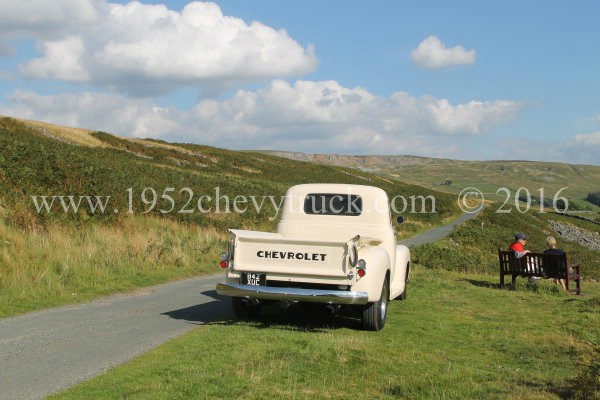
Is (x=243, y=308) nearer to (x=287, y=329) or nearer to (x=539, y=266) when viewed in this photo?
(x=287, y=329)

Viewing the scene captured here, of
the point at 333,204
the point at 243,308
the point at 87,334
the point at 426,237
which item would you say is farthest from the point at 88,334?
the point at 426,237

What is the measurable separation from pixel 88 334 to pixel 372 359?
388cm

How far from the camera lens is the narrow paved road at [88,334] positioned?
20.0 feet

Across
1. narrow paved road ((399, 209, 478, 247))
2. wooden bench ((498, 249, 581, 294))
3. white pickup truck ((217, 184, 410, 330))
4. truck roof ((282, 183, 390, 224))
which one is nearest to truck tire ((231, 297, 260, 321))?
white pickup truck ((217, 184, 410, 330))

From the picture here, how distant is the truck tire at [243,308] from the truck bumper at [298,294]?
0.72 metres

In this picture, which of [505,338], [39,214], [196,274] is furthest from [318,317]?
[39,214]

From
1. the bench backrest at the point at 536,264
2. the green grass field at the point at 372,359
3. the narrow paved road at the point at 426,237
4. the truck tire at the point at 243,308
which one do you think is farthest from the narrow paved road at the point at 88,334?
the narrow paved road at the point at 426,237

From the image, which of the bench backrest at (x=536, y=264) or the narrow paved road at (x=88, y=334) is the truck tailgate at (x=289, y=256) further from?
the bench backrest at (x=536, y=264)

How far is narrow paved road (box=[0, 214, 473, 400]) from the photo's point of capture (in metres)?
6.08

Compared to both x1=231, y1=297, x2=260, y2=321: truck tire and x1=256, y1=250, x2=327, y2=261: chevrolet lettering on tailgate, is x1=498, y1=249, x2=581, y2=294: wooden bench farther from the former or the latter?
x1=256, y1=250, x2=327, y2=261: chevrolet lettering on tailgate

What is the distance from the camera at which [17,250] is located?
Result: 12.7 m

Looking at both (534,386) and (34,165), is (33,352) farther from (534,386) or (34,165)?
(34,165)

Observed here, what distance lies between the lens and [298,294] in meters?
8.12

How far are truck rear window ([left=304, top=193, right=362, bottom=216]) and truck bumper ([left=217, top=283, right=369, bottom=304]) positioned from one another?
2719 millimetres
